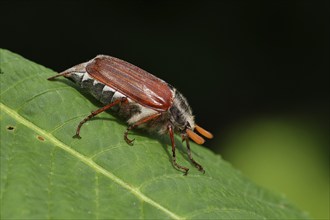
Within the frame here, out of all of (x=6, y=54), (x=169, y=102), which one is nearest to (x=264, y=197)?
(x=169, y=102)

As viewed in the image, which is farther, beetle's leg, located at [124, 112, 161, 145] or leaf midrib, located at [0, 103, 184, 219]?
beetle's leg, located at [124, 112, 161, 145]

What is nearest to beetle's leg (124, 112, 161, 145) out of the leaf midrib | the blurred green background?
the leaf midrib

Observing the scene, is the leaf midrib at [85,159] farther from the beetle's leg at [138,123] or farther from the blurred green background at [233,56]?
the blurred green background at [233,56]

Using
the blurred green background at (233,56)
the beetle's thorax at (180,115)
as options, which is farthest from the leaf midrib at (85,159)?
the blurred green background at (233,56)

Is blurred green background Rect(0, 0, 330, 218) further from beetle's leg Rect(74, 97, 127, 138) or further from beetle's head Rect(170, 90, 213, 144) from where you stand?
beetle's leg Rect(74, 97, 127, 138)

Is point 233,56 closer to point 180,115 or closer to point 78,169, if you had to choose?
point 180,115

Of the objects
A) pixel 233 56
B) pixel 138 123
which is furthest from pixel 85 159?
pixel 233 56
